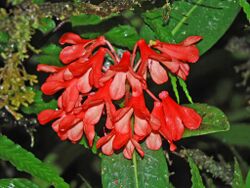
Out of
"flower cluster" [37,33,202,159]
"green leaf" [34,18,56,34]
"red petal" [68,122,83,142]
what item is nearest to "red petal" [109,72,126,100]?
"flower cluster" [37,33,202,159]

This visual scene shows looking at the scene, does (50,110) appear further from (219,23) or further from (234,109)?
(234,109)

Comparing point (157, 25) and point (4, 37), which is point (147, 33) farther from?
point (4, 37)

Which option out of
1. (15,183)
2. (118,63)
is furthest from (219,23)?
(15,183)

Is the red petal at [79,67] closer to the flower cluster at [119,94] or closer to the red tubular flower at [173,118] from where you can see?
the flower cluster at [119,94]

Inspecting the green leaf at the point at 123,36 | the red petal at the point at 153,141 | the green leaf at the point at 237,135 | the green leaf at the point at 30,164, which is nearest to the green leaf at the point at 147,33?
the green leaf at the point at 123,36

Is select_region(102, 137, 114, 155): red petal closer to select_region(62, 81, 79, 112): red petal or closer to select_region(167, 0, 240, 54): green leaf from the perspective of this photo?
select_region(62, 81, 79, 112): red petal

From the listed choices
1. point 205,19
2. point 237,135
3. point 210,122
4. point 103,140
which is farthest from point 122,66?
→ point 237,135
